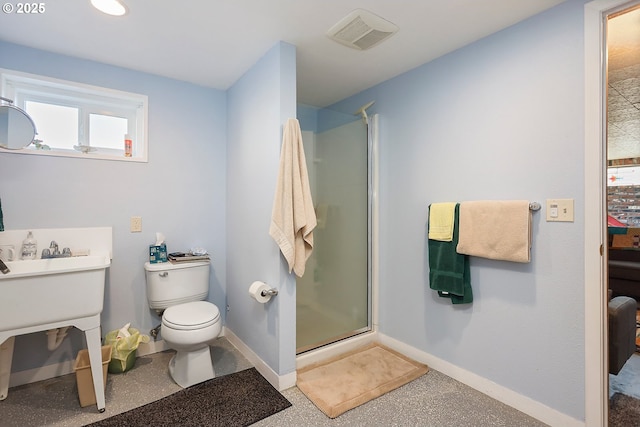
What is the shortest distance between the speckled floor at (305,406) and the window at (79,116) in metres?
1.57

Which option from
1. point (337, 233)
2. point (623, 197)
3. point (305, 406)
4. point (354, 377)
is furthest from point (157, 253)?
point (623, 197)

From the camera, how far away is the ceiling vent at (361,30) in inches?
65.8

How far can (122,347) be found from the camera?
2.05 metres

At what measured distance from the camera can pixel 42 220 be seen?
2012 mm

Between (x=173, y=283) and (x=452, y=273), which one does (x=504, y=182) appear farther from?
Answer: (x=173, y=283)

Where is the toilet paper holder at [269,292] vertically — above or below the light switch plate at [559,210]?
below

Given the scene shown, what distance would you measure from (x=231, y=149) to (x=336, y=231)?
3.85 feet

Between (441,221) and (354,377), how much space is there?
1221 millimetres

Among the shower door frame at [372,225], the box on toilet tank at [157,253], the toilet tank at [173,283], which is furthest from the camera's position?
the shower door frame at [372,225]

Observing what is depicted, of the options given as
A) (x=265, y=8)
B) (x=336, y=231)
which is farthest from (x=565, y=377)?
(x=265, y=8)

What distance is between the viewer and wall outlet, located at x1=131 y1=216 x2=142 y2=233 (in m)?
2.31

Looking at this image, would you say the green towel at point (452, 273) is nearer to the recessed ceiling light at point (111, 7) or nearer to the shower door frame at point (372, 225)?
the shower door frame at point (372, 225)

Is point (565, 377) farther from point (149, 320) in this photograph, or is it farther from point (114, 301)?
point (114, 301)

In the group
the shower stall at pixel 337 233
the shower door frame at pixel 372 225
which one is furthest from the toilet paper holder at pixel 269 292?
the shower door frame at pixel 372 225
